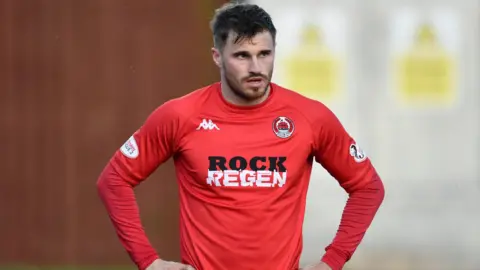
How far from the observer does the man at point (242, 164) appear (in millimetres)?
4785

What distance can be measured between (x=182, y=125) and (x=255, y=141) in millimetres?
301

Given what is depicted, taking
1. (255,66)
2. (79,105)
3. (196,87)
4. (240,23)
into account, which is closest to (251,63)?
(255,66)

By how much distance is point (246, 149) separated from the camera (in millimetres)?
4852

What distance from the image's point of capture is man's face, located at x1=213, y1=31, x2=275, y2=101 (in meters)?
4.78

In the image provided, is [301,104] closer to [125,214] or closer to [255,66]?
[255,66]

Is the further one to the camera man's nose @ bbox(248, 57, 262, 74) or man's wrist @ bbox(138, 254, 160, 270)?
man's wrist @ bbox(138, 254, 160, 270)

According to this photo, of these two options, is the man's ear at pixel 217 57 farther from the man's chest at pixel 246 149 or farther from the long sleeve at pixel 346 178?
the long sleeve at pixel 346 178

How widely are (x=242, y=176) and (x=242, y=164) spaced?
0.16 feet

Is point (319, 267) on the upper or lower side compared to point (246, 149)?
lower

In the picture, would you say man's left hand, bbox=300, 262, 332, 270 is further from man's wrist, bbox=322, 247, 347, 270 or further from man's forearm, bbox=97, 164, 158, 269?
man's forearm, bbox=97, 164, 158, 269

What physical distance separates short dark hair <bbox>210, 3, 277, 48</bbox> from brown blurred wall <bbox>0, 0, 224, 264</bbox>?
5212 millimetres

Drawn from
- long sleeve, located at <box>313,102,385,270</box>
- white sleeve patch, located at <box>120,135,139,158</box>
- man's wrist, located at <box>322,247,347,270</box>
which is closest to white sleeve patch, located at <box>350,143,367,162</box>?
long sleeve, located at <box>313,102,385,270</box>

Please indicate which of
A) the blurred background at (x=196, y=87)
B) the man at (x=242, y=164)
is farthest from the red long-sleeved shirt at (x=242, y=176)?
the blurred background at (x=196, y=87)

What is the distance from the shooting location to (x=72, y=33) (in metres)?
10.3
